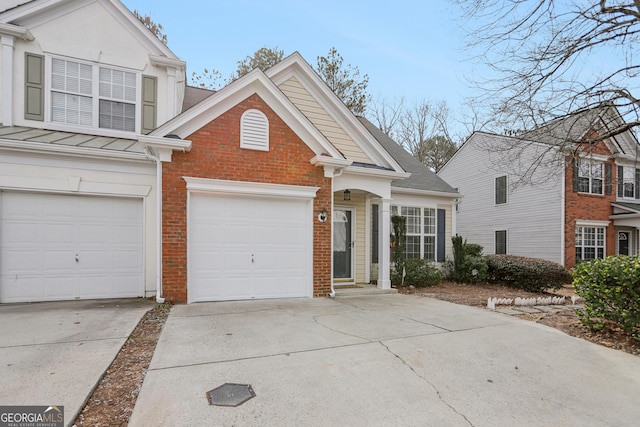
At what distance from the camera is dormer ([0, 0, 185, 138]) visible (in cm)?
722

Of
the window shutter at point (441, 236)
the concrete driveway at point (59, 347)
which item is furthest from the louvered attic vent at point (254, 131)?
the window shutter at point (441, 236)

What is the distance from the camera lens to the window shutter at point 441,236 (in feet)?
37.6

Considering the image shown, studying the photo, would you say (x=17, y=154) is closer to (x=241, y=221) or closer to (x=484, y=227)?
(x=241, y=221)

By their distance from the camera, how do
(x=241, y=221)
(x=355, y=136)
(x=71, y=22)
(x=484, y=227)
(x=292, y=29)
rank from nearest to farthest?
(x=241, y=221)
(x=71, y=22)
(x=355, y=136)
(x=292, y=29)
(x=484, y=227)

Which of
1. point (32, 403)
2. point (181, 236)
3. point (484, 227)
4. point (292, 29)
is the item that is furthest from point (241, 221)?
point (484, 227)

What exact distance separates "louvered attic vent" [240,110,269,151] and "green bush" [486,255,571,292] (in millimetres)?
8743

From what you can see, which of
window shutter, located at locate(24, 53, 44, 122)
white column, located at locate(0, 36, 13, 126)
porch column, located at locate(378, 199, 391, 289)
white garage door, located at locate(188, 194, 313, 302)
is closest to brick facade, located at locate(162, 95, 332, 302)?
white garage door, located at locate(188, 194, 313, 302)

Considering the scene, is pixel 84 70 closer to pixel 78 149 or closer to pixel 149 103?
pixel 149 103

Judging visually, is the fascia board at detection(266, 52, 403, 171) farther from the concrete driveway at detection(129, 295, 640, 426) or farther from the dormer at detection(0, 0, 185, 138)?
the concrete driveway at detection(129, 295, 640, 426)

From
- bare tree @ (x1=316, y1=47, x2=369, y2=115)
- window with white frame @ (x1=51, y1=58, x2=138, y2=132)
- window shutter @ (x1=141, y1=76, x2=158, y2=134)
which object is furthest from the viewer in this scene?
bare tree @ (x1=316, y1=47, x2=369, y2=115)

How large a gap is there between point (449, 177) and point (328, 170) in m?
14.4

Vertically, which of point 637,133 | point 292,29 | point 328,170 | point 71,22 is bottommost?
point 328,170

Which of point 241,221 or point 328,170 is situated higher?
point 328,170

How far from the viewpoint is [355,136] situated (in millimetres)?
9406
